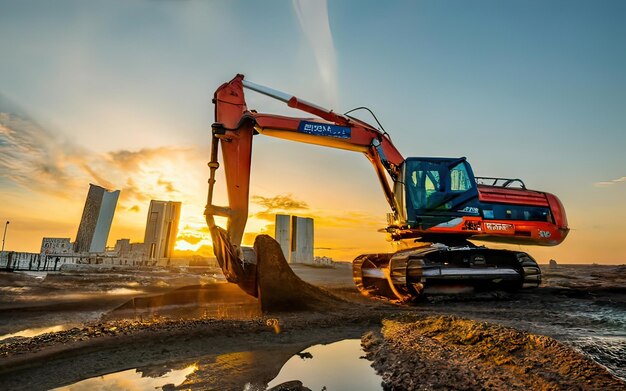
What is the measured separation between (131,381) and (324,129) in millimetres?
7331

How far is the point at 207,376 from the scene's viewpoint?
9.55 ft

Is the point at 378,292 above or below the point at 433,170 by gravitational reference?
below

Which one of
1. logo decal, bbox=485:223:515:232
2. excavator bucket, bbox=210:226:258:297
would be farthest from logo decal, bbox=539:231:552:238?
excavator bucket, bbox=210:226:258:297

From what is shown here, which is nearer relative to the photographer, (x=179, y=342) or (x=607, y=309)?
(x=179, y=342)

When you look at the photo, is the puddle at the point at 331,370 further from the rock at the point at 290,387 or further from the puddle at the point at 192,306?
the puddle at the point at 192,306

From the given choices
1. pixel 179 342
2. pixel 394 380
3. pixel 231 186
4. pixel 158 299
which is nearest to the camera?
pixel 394 380

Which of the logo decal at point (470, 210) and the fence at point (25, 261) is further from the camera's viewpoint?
the fence at point (25, 261)

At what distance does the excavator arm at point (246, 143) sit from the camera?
7141 mm

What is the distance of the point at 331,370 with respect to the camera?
3184 mm

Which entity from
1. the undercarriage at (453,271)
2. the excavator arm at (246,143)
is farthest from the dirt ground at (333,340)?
the undercarriage at (453,271)

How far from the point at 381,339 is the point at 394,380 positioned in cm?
146

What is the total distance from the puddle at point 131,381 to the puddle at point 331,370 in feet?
2.87

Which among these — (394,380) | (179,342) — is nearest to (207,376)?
(179,342)

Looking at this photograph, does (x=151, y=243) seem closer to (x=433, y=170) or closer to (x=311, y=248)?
(x=311, y=248)
